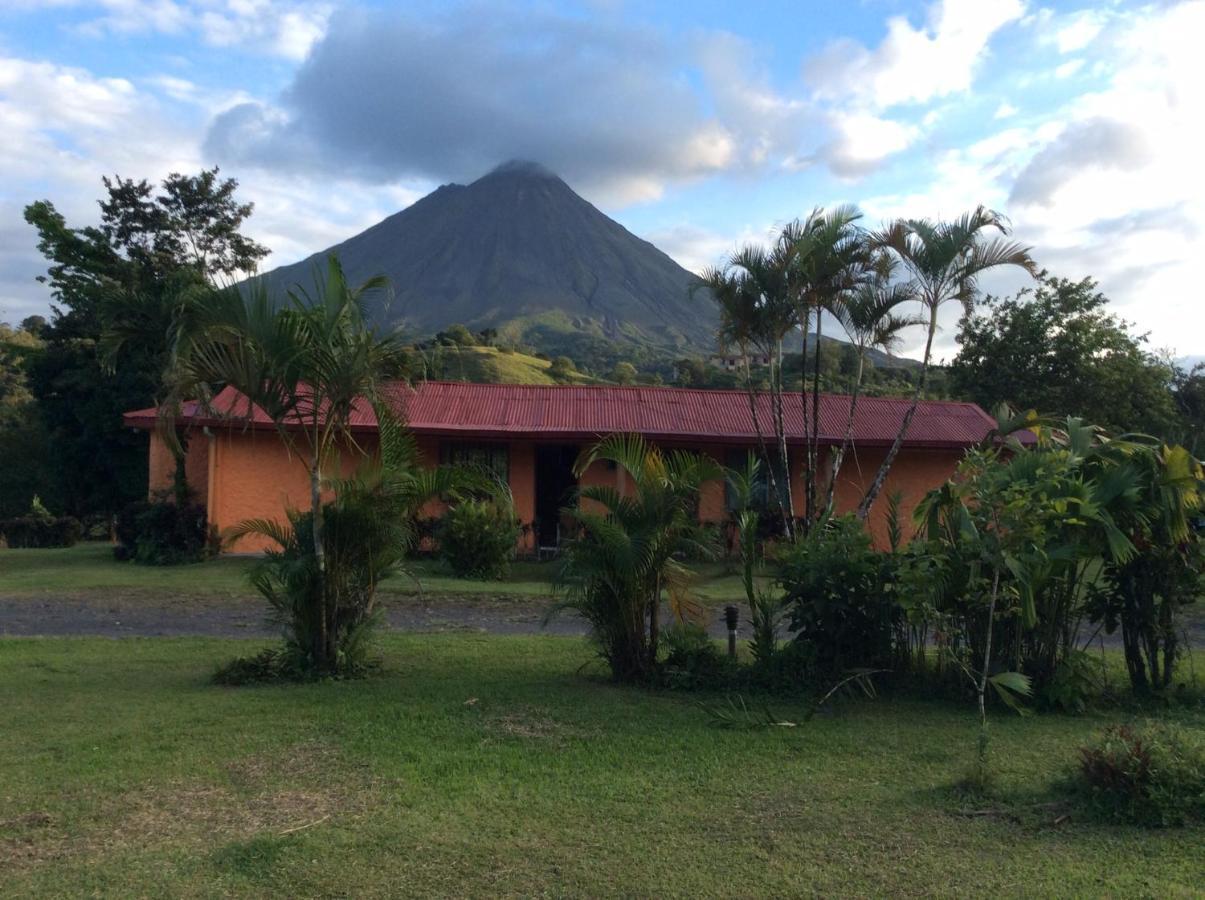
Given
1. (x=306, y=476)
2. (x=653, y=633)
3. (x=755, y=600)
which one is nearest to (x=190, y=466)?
(x=306, y=476)

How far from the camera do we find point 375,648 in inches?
347

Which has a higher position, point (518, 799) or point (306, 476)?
point (306, 476)

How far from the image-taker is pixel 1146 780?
459cm

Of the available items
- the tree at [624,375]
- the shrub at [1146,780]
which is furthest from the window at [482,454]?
the tree at [624,375]

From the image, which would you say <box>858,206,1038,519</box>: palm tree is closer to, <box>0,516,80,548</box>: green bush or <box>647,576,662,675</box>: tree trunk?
<box>647,576,662,675</box>: tree trunk

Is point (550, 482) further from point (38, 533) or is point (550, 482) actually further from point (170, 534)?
point (38, 533)

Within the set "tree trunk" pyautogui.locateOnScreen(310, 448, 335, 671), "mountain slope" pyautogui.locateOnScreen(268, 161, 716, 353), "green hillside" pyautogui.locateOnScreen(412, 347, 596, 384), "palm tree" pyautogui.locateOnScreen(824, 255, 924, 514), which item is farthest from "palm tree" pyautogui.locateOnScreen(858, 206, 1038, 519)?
"mountain slope" pyautogui.locateOnScreen(268, 161, 716, 353)

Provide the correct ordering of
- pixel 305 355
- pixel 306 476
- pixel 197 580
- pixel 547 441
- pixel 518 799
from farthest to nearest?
pixel 547 441
pixel 306 476
pixel 197 580
pixel 305 355
pixel 518 799

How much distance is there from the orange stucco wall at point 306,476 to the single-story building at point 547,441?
0.02 m

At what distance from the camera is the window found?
17.2 meters

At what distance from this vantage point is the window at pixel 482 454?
1725 centimetres

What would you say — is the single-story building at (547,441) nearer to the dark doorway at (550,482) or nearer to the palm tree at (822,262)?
the dark doorway at (550,482)

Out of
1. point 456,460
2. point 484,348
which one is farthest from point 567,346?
point 456,460

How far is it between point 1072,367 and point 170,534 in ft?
67.9
